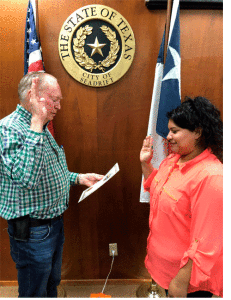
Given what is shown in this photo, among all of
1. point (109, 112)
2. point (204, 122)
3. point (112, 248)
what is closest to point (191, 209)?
point (204, 122)

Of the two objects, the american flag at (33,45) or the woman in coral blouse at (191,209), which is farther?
the american flag at (33,45)

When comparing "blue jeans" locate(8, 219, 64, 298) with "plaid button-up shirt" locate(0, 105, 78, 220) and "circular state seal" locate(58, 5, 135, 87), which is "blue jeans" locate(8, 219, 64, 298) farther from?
"circular state seal" locate(58, 5, 135, 87)

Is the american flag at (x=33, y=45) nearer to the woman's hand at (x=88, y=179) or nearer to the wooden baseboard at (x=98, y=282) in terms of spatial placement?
the woman's hand at (x=88, y=179)

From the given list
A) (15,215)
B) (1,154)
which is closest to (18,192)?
(15,215)

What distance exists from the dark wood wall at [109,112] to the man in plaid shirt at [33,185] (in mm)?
654

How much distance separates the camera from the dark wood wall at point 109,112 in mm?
1772

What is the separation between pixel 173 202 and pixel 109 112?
106 cm

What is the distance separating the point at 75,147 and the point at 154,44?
110 cm

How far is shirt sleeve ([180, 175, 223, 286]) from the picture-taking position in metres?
0.91

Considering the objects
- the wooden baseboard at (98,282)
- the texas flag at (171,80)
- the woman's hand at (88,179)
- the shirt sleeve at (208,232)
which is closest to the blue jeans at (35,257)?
the woman's hand at (88,179)

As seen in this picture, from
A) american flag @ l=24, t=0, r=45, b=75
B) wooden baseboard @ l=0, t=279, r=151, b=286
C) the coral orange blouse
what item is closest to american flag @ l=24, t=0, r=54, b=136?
american flag @ l=24, t=0, r=45, b=75
